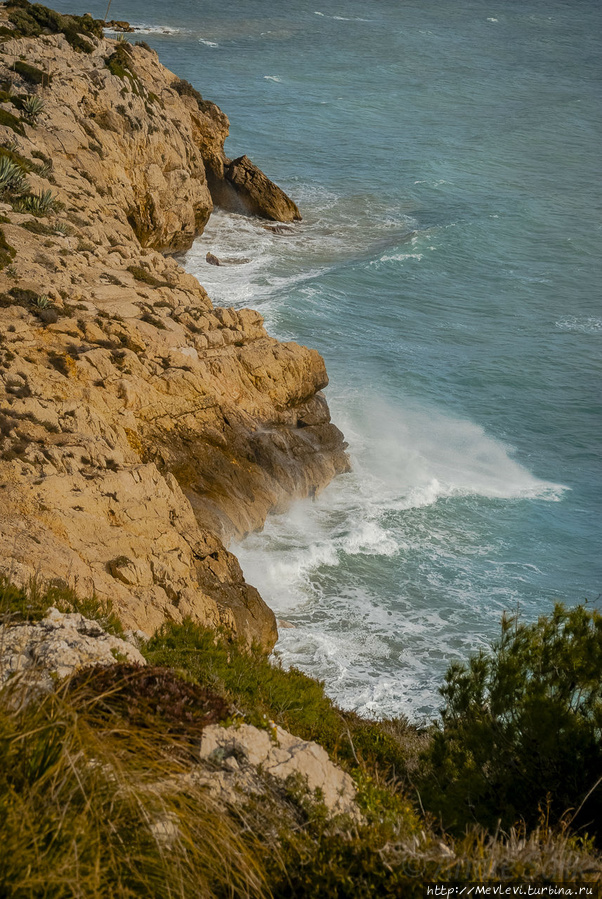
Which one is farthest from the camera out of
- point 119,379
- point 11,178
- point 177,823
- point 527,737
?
point 11,178

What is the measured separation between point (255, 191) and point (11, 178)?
19.3 metres

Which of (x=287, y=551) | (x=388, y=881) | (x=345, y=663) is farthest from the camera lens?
(x=287, y=551)

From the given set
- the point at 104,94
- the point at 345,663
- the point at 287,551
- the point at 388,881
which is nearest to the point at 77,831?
the point at 388,881

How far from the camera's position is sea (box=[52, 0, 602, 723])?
1733 centimetres

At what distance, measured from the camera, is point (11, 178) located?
794 inches

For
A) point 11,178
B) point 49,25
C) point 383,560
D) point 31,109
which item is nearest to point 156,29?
point 49,25

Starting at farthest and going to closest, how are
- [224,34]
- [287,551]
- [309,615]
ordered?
[224,34] < [287,551] < [309,615]

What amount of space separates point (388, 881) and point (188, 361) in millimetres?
13587

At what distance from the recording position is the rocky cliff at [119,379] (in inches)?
465

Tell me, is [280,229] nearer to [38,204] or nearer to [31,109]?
[31,109]

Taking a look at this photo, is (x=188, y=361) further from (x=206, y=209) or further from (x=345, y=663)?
(x=206, y=209)

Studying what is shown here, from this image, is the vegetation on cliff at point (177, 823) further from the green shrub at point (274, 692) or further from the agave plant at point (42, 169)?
the agave plant at point (42, 169)

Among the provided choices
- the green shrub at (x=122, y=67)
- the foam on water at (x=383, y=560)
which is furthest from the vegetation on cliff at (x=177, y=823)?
the green shrub at (x=122, y=67)

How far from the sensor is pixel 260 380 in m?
18.9
